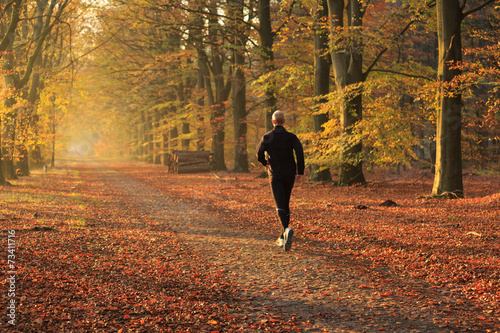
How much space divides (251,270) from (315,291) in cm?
118

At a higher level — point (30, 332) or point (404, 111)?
point (404, 111)

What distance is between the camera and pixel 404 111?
13820mm

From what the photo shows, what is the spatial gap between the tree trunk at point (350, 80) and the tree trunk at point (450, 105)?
3.26 metres

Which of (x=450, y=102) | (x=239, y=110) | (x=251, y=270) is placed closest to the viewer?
(x=251, y=270)

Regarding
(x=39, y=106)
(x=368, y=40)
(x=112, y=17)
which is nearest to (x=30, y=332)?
(x=368, y=40)

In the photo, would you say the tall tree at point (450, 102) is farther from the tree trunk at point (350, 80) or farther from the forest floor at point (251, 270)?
the tree trunk at point (350, 80)

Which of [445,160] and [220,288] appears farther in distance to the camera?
[445,160]

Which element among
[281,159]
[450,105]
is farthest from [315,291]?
[450,105]

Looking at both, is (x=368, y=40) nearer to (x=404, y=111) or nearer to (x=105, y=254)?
(x=404, y=111)

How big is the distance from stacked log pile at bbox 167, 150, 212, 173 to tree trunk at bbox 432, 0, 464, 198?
65.4ft

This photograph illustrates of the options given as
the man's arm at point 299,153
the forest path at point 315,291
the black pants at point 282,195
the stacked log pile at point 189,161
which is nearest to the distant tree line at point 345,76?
the stacked log pile at point 189,161

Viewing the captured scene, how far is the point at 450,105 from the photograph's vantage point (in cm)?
1183

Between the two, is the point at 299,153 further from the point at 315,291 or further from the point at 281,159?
the point at 315,291

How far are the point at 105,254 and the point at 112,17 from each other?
1966 cm
